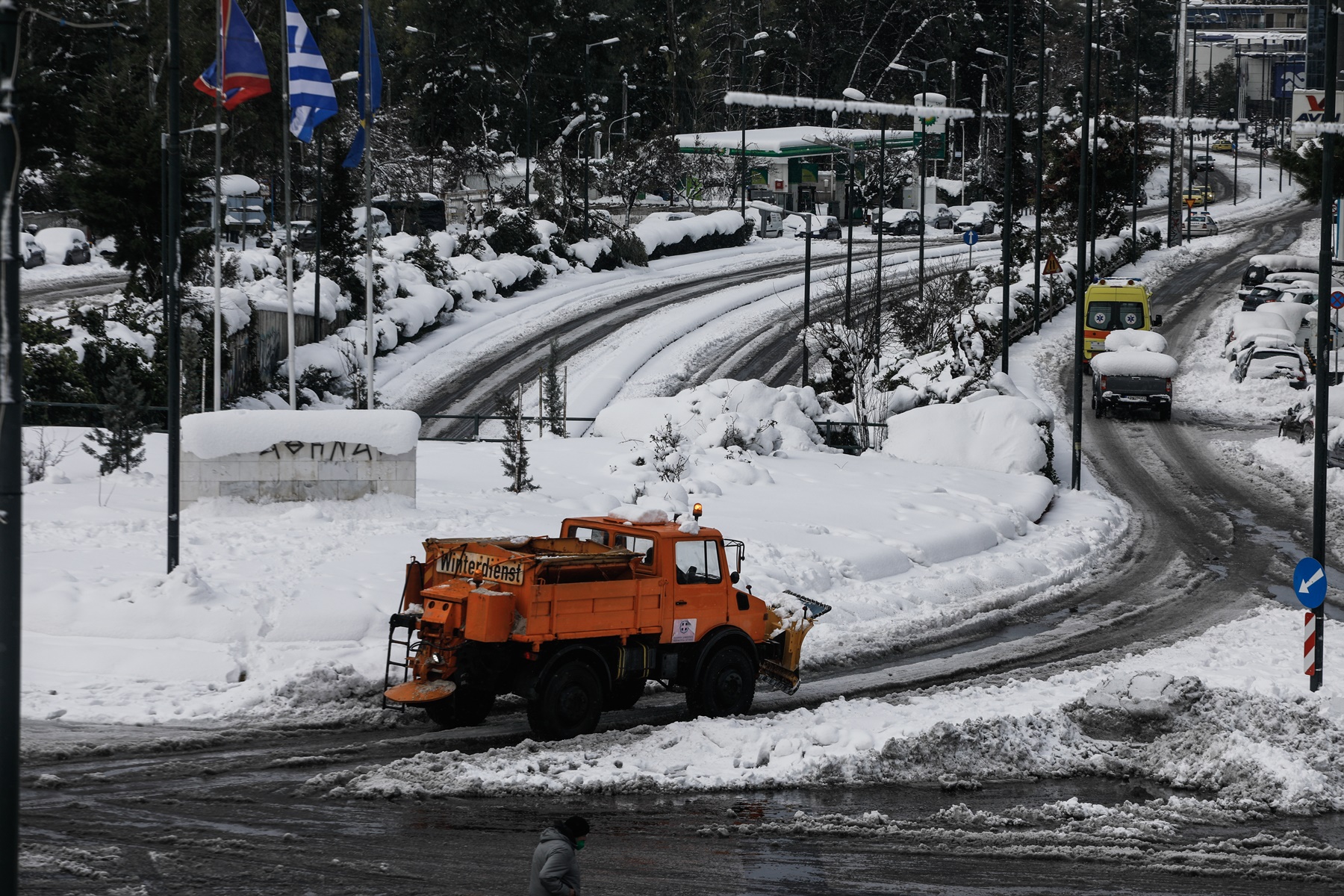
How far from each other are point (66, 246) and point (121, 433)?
2992cm

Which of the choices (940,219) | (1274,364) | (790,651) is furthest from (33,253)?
(940,219)

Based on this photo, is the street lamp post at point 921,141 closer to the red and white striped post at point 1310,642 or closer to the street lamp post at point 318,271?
the street lamp post at point 318,271

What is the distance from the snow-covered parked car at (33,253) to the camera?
48250 millimetres

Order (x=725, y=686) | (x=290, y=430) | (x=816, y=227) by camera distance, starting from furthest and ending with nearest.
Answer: (x=816, y=227)
(x=290, y=430)
(x=725, y=686)

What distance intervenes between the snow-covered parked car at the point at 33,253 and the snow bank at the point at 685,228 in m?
24.5

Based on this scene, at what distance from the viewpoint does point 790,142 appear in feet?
284

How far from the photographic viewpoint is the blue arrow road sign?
16.6m

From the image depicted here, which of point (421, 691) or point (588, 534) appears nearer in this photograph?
point (421, 691)

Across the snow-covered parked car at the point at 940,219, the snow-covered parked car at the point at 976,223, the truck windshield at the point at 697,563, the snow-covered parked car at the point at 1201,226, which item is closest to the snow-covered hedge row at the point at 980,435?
the truck windshield at the point at 697,563

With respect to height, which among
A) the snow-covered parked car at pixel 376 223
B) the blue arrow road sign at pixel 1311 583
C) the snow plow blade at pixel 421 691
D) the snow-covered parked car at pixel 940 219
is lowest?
the snow plow blade at pixel 421 691

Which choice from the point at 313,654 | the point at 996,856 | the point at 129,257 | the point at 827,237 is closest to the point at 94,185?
the point at 129,257

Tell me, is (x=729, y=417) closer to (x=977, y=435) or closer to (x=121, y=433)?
(x=977, y=435)

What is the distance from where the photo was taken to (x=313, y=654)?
1641cm

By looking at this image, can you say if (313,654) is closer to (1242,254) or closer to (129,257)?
(129,257)
